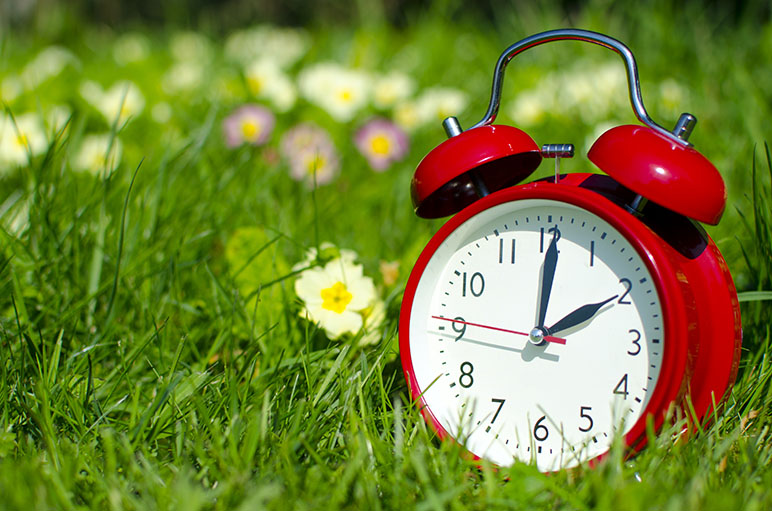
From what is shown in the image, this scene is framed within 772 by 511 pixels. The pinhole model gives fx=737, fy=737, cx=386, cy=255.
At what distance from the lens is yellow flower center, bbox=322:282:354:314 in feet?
5.61

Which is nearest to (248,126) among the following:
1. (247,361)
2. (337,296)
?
(337,296)

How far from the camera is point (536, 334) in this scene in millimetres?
1339

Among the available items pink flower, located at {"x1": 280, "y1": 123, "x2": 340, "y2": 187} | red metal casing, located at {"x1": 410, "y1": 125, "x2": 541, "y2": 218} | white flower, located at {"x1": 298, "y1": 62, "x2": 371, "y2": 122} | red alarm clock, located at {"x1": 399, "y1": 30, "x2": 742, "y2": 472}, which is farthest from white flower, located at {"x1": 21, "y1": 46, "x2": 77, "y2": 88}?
red alarm clock, located at {"x1": 399, "y1": 30, "x2": 742, "y2": 472}

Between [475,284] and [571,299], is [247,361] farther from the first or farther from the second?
[571,299]

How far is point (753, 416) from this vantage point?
56.6 inches

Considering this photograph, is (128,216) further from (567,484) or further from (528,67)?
(528,67)

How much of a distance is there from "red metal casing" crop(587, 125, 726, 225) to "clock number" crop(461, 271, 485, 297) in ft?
1.04

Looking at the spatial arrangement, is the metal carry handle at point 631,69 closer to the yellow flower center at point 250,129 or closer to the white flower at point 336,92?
the yellow flower center at point 250,129

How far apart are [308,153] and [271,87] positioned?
507 mm

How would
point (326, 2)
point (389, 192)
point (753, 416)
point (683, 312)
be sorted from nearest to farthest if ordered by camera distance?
point (683, 312), point (753, 416), point (389, 192), point (326, 2)

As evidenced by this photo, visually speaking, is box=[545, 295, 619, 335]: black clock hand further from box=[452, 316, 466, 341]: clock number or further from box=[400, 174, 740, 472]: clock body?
box=[452, 316, 466, 341]: clock number

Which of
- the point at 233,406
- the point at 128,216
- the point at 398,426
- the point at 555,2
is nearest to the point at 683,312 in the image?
the point at 398,426

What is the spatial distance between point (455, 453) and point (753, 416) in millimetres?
625

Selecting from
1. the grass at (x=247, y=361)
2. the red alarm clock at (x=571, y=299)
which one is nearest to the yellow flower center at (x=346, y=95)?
the grass at (x=247, y=361)
